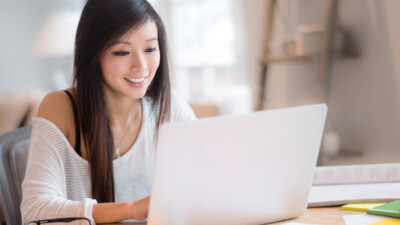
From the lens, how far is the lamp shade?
3146 mm

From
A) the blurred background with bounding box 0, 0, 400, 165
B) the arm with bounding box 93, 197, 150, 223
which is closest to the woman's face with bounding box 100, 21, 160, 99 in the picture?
the arm with bounding box 93, 197, 150, 223

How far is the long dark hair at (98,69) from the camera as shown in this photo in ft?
4.07

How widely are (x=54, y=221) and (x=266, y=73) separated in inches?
114

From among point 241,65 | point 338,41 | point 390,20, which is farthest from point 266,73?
point 390,20

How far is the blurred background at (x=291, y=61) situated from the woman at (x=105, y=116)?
1.18 metres

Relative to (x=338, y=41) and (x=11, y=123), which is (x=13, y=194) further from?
(x=338, y=41)

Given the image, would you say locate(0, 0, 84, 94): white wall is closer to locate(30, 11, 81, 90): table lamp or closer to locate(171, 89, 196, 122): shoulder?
locate(30, 11, 81, 90): table lamp

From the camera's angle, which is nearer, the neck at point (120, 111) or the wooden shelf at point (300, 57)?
the neck at point (120, 111)

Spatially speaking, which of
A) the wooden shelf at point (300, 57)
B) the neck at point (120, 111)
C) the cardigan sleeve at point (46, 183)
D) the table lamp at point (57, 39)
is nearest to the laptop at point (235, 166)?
the cardigan sleeve at point (46, 183)

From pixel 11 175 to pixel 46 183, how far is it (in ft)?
0.63

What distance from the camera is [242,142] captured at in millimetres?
Answer: 805

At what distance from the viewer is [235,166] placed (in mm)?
813

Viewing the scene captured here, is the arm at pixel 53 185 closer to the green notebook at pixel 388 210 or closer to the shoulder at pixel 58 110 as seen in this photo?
the shoulder at pixel 58 110

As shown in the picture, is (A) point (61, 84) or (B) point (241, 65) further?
(B) point (241, 65)
